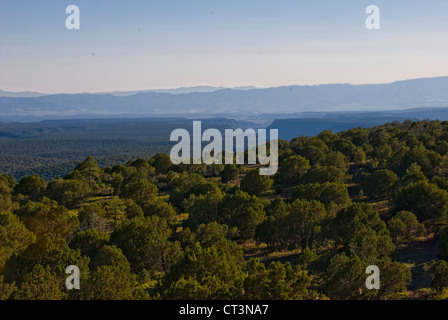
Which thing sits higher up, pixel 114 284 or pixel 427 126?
pixel 427 126

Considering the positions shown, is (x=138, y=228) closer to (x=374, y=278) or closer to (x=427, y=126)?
(x=374, y=278)

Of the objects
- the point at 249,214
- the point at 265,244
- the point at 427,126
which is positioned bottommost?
the point at 265,244

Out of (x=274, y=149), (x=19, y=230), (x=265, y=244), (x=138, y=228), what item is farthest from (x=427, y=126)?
(x=19, y=230)
